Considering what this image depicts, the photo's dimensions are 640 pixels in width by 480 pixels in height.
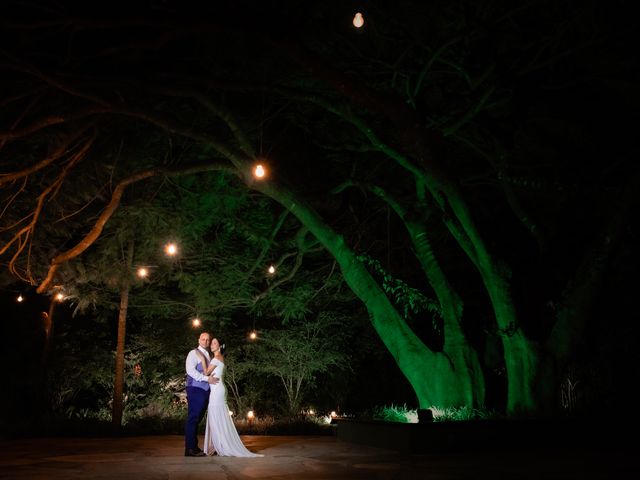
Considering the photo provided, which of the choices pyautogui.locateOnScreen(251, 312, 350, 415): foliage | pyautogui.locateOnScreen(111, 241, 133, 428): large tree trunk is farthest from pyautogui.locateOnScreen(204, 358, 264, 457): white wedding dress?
pyautogui.locateOnScreen(251, 312, 350, 415): foliage

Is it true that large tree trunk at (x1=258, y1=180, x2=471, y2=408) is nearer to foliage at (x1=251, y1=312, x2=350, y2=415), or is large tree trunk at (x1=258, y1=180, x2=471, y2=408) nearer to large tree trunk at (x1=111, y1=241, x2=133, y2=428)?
large tree trunk at (x1=111, y1=241, x2=133, y2=428)

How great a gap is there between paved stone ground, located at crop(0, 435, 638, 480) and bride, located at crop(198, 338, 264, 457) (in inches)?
8.4

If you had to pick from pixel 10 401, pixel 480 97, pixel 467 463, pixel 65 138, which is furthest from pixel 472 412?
pixel 10 401

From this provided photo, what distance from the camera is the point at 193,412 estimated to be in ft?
29.1

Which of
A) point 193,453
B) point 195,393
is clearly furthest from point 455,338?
point 193,453

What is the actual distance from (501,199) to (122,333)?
9.98 metres

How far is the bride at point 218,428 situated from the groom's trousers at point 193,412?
148mm

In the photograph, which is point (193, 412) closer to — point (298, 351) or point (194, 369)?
point (194, 369)

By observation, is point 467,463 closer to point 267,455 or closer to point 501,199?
point 267,455

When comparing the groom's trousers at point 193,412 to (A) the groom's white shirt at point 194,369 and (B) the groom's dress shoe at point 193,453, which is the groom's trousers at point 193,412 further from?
(A) the groom's white shirt at point 194,369

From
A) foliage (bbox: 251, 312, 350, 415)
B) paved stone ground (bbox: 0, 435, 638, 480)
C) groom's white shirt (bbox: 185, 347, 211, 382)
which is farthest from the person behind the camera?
foliage (bbox: 251, 312, 350, 415)

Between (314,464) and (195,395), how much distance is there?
2.06 m

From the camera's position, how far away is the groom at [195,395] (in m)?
8.83

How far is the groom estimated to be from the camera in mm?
8828
